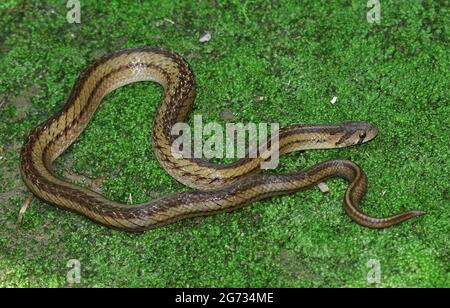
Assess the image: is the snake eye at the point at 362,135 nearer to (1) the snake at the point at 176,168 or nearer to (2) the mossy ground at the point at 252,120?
A: (1) the snake at the point at 176,168

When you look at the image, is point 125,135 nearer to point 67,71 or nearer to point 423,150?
point 67,71

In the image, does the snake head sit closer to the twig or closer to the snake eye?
the snake eye

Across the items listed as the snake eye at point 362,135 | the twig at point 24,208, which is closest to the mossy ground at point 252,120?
the twig at point 24,208

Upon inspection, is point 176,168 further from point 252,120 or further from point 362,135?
point 362,135

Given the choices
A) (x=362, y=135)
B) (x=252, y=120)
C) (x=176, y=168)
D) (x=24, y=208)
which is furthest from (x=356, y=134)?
(x=24, y=208)
